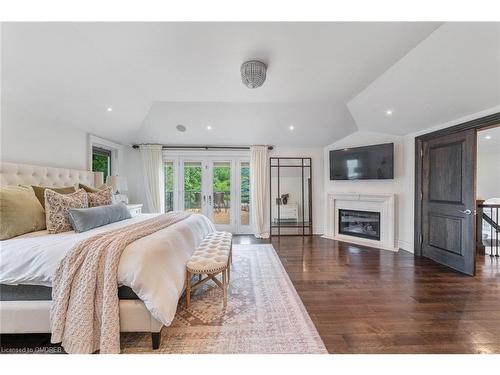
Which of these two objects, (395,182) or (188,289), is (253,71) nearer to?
(188,289)

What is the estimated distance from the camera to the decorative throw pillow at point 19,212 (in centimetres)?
178

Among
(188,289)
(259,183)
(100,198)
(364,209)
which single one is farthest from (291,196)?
(100,198)

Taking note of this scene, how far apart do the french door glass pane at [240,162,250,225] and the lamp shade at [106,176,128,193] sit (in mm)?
2503

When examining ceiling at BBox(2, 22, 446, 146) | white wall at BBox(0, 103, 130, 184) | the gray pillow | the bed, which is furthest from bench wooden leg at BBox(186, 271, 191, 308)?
white wall at BBox(0, 103, 130, 184)

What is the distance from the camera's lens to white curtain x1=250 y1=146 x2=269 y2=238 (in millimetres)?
4977

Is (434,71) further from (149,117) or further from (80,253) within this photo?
(149,117)

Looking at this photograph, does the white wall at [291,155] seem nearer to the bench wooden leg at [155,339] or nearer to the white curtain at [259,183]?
the white curtain at [259,183]

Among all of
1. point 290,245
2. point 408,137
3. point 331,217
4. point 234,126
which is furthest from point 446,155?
point 234,126

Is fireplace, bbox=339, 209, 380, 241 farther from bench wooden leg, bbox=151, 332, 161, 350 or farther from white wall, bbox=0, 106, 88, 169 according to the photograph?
white wall, bbox=0, 106, 88, 169

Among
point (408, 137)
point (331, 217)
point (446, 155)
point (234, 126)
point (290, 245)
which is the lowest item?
point (290, 245)

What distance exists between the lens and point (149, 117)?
409 centimetres

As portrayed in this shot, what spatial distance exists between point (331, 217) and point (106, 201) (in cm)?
433

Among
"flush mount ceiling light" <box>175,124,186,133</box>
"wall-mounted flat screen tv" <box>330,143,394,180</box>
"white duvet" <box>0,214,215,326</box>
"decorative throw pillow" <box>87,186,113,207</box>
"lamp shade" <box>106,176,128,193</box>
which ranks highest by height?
"flush mount ceiling light" <box>175,124,186,133</box>

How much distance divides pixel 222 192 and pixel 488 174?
269 inches
